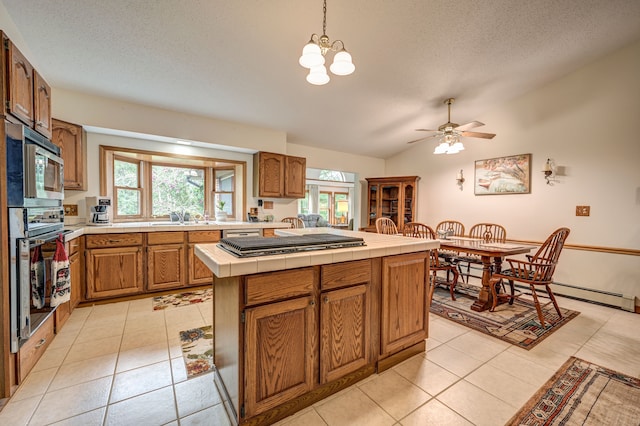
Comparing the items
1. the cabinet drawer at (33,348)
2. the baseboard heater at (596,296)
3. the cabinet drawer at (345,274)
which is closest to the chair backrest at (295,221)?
the cabinet drawer at (345,274)

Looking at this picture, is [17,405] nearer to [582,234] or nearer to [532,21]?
[532,21]

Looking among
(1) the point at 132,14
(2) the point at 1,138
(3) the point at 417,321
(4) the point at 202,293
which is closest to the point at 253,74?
(1) the point at 132,14

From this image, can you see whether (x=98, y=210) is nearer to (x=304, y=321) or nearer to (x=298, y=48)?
(x=298, y=48)

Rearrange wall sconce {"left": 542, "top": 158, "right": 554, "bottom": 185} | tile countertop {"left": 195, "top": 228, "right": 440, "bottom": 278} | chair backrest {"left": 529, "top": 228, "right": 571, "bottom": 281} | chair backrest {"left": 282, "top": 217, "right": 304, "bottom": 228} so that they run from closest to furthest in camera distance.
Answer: tile countertop {"left": 195, "top": 228, "right": 440, "bottom": 278} < chair backrest {"left": 529, "top": 228, "right": 571, "bottom": 281} < wall sconce {"left": 542, "top": 158, "right": 554, "bottom": 185} < chair backrest {"left": 282, "top": 217, "right": 304, "bottom": 228}

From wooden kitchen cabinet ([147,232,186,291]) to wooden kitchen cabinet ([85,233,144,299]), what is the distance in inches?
4.0

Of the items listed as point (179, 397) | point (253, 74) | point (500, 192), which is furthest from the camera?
point (500, 192)

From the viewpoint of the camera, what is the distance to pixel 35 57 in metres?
2.40

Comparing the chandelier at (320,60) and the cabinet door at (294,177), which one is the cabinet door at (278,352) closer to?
the chandelier at (320,60)

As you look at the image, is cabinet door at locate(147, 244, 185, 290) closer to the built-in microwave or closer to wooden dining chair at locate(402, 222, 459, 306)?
the built-in microwave

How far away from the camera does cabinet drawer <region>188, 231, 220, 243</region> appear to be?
11.2 ft

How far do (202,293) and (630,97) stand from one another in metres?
5.90

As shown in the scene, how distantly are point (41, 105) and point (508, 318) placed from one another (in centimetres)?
467

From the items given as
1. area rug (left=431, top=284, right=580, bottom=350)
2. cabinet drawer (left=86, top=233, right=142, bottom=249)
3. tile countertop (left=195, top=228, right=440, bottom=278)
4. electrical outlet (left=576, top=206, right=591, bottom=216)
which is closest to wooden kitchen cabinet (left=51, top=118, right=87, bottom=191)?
cabinet drawer (left=86, top=233, right=142, bottom=249)

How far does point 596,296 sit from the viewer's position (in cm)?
338
